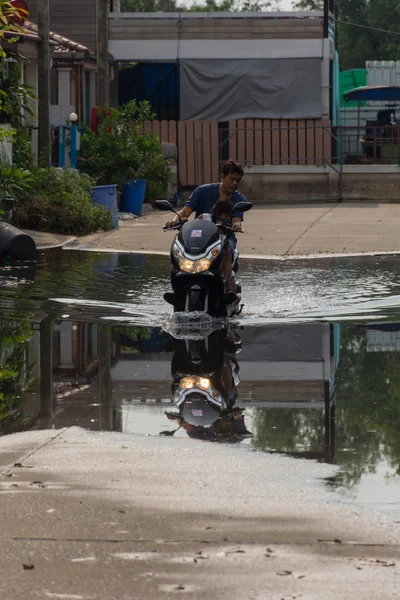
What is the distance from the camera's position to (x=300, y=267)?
16156 mm

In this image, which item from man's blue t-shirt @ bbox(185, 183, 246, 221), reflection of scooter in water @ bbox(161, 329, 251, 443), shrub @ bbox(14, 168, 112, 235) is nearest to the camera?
reflection of scooter in water @ bbox(161, 329, 251, 443)

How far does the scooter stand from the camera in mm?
11062

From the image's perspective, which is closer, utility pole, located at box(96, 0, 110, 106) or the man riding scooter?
the man riding scooter

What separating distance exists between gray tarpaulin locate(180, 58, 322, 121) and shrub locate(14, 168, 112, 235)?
1247cm

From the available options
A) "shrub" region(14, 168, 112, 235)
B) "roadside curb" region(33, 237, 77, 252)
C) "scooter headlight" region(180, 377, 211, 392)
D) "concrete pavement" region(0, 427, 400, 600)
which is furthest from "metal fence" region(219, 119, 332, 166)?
"concrete pavement" region(0, 427, 400, 600)

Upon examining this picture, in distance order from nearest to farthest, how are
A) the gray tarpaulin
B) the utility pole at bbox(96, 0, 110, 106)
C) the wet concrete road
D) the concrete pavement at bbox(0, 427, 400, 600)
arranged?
the concrete pavement at bbox(0, 427, 400, 600), the wet concrete road, the utility pole at bbox(96, 0, 110, 106), the gray tarpaulin

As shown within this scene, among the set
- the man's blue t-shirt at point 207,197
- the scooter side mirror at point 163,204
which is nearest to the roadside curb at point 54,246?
Answer: the man's blue t-shirt at point 207,197

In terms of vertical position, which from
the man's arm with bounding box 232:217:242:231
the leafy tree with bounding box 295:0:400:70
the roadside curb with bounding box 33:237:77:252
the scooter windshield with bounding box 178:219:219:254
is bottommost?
the roadside curb with bounding box 33:237:77:252

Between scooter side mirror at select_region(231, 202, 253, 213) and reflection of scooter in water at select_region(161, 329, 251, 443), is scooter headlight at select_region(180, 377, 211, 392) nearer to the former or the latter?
reflection of scooter in water at select_region(161, 329, 251, 443)

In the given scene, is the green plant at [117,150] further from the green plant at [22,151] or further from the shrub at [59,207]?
the shrub at [59,207]

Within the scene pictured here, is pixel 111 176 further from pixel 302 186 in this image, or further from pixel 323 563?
pixel 323 563

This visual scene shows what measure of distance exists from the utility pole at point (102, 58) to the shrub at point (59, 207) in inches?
226

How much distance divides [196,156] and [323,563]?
26.1m

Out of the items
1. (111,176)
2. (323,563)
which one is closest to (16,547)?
(323,563)
